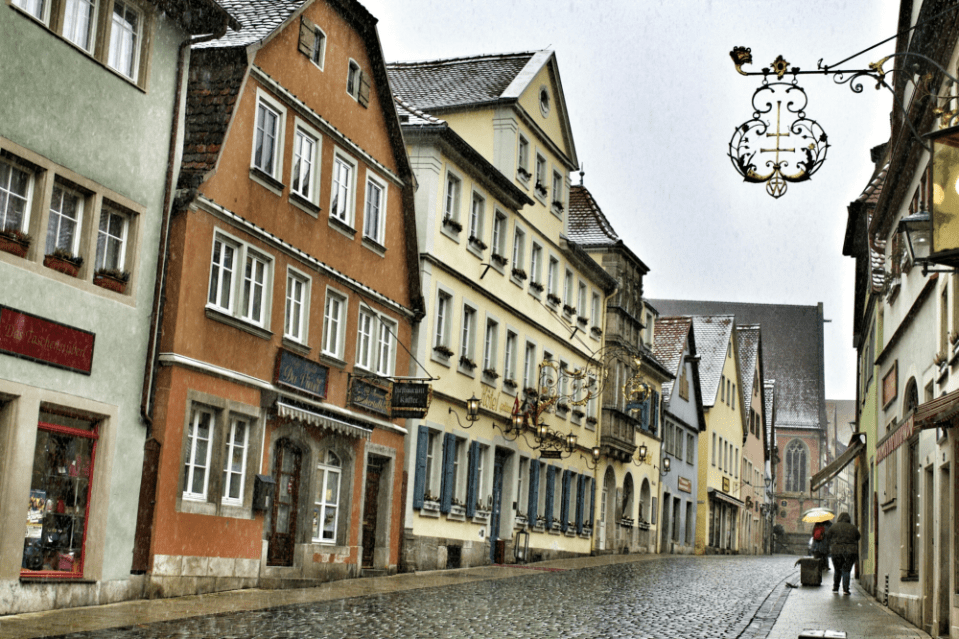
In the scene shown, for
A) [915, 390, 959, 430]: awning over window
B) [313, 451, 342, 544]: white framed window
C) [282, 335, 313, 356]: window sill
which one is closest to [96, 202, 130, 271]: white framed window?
[282, 335, 313, 356]: window sill

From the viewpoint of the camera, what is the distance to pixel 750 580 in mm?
27609

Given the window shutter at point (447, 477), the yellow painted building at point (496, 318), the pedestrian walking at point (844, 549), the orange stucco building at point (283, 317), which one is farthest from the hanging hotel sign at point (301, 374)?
the pedestrian walking at point (844, 549)

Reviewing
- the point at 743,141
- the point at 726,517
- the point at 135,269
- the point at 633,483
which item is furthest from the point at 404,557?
the point at 726,517

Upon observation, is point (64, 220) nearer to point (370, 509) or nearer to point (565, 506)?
point (370, 509)

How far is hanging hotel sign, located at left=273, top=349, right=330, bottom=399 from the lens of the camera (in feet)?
65.2

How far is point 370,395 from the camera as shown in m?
23.4

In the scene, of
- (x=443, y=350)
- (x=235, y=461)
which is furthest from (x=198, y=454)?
(x=443, y=350)

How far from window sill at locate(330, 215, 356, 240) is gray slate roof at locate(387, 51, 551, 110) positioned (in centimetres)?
895

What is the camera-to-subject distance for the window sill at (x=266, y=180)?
758 inches

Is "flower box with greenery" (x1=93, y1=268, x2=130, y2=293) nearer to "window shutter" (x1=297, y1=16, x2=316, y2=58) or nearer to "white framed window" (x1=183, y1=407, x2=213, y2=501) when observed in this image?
"white framed window" (x1=183, y1=407, x2=213, y2=501)

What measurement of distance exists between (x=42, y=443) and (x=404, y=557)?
38.5 ft

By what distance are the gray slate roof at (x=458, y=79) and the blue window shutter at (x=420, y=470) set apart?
9.23 metres

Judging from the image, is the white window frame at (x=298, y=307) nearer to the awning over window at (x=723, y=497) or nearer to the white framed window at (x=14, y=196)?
the white framed window at (x=14, y=196)

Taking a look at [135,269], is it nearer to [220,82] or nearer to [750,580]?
[220,82]
